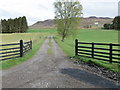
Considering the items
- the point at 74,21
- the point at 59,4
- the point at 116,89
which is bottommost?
the point at 116,89

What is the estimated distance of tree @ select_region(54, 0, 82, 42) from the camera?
130 feet

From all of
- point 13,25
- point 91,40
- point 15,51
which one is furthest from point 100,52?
point 13,25

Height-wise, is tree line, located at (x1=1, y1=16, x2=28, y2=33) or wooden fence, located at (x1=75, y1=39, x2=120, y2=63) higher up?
tree line, located at (x1=1, y1=16, x2=28, y2=33)

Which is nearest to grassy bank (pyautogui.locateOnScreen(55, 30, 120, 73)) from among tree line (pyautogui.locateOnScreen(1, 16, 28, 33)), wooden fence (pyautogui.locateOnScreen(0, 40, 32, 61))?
wooden fence (pyautogui.locateOnScreen(0, 40, 32, 61))

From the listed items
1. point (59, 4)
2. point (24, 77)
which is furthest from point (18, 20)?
point (24, 77)

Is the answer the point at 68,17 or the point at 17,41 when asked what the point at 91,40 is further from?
the point at 17,41

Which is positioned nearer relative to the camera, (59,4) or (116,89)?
(116,89)

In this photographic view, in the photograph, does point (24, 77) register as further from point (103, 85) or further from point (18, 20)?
point (18, 20)

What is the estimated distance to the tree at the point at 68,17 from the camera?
3953 centimetres

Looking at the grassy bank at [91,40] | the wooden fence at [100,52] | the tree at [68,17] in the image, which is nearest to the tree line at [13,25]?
the grassy bank at [91,40]

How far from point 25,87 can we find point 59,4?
1487 inches

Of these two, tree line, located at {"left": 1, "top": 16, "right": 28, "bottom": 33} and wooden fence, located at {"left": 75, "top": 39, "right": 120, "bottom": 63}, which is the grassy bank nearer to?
wooden fence, located at {"left": 75, "top": 39, "right": 120, "bottom": 63}

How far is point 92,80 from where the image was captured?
6906 millimetres

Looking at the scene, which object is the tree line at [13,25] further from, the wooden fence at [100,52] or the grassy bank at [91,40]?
the wooden fence at [100,52]
